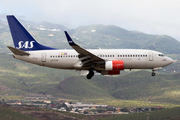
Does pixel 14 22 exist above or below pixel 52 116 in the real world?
above

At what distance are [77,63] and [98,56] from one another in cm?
436

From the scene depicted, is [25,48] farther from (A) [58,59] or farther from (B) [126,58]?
(B) [126,58]

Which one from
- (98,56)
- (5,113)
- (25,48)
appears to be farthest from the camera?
(5,113)

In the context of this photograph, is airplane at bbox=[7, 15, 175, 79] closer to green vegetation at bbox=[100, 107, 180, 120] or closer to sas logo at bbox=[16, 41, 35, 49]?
sas logo at bbox=[16, 41, 35, 49]

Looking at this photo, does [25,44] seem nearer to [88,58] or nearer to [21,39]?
[21,39]

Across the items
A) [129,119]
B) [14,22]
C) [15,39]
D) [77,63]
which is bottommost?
[129,119]

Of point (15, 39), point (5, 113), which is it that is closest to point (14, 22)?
point (15, 39)

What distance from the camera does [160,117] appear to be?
600 ft

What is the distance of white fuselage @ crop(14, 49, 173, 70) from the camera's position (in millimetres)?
54688

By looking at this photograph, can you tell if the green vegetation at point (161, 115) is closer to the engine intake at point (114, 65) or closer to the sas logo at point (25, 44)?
the engine intake at point (114, 65)

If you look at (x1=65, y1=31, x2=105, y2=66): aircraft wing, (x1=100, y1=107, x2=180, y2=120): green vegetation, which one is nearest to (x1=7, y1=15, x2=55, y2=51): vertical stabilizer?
(x1=65, y1=31, x2=105, y2=66): aircraft wing

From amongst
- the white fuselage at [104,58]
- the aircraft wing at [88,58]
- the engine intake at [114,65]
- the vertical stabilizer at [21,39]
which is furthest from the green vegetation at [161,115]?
the vertical stabilizer at [21,39]

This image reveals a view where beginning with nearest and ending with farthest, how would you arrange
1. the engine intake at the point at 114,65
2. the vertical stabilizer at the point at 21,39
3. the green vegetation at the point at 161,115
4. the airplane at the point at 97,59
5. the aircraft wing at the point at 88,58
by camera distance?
1. the aircraft wing at the point at 88,58
2. the engine intake at the point at 114,65
3. the airplane at the point at 97,59
4. the vertical stabilizer at the point at 21,39
5. the green vegetation at the point at 161,115

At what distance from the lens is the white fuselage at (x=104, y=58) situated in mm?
54688
